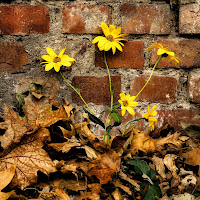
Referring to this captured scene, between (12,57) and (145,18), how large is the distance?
0.57 meters

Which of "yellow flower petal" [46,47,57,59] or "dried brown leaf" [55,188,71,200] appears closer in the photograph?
"dried brown leaf" [55,188,71,200]

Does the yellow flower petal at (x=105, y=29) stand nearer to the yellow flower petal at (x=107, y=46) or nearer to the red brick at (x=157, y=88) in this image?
the yellow flower petal at (x=107, y=46)

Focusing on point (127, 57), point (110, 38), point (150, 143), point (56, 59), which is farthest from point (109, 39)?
point (150, 143)

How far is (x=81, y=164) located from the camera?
0.69 metres

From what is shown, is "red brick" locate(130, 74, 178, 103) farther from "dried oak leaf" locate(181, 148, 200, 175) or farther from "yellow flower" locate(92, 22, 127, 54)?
"dried oak leaf" locate(181, 148, 200, 175)

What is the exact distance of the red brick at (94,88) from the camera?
3.23ft

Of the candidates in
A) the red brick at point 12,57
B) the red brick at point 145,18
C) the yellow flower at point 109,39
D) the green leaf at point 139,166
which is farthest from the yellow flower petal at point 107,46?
the green leaf at point 139,166

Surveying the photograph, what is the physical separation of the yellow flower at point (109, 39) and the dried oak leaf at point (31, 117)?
0.30 m

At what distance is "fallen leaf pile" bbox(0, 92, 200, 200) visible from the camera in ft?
1.97

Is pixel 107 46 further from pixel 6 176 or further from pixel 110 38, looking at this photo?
pixel 6 176

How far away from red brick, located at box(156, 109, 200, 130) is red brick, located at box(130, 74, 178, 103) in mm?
54

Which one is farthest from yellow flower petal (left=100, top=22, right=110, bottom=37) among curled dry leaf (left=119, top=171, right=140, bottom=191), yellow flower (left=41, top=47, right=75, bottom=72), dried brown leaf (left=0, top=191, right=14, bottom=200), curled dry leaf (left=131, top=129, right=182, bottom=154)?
dried brown leaf (left=0, top=191, right=14, bottom=200)

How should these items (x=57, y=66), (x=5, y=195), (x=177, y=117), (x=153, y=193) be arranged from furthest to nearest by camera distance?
(x=177, y=117)
(x=57, y=66)
(x=153, y=193)
(x=5, y=195)

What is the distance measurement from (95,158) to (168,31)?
62cm
